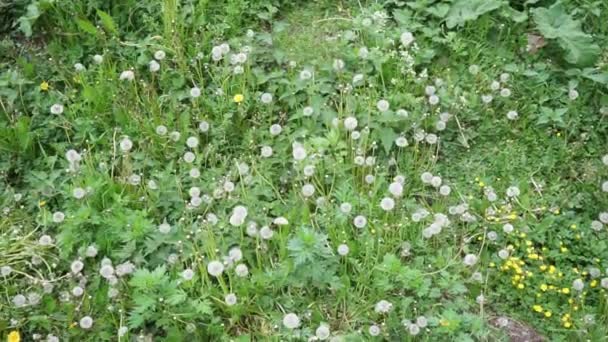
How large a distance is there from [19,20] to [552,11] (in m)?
2.78

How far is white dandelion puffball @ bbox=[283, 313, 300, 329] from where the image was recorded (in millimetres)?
2904

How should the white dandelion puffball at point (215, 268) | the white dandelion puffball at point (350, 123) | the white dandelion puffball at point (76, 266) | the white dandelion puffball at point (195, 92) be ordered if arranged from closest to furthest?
the white dandelion puffball at point (215, 268), the white dandelion puffball at point (76, 266), the white dandelion puffball at point (350, 123), the white dandelion puffball at point (195, 92)

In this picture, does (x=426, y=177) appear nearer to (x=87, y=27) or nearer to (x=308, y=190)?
(x=308, y=190)

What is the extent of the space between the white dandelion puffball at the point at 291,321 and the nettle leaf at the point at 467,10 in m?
A: 1.82

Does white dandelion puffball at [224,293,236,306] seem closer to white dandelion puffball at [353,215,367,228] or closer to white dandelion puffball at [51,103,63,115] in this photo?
white dandelion puffball at [353,215,367,228]

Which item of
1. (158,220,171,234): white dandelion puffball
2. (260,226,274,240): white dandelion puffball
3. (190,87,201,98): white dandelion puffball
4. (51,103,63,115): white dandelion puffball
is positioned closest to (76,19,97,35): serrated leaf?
(51,103,63,115): white dandelion puffball

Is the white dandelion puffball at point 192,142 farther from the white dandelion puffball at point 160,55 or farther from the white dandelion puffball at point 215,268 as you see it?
the white dandelion puffball at point 215,268

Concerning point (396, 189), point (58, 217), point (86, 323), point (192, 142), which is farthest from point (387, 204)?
point (58, 217)

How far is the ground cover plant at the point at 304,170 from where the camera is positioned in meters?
3.02

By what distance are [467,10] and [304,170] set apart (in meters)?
1.33

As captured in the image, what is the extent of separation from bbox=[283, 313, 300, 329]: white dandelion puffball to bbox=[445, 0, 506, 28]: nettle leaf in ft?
5.96

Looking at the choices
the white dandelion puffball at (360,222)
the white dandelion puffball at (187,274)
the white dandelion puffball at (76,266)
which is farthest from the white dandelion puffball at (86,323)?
the white dandelion puffball at (360,222)

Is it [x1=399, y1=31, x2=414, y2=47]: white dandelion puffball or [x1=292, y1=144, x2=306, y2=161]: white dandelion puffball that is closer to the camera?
[x1=292, y1=144, x2=306, y2=161]: white dandelion puffball

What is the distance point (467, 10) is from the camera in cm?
395
